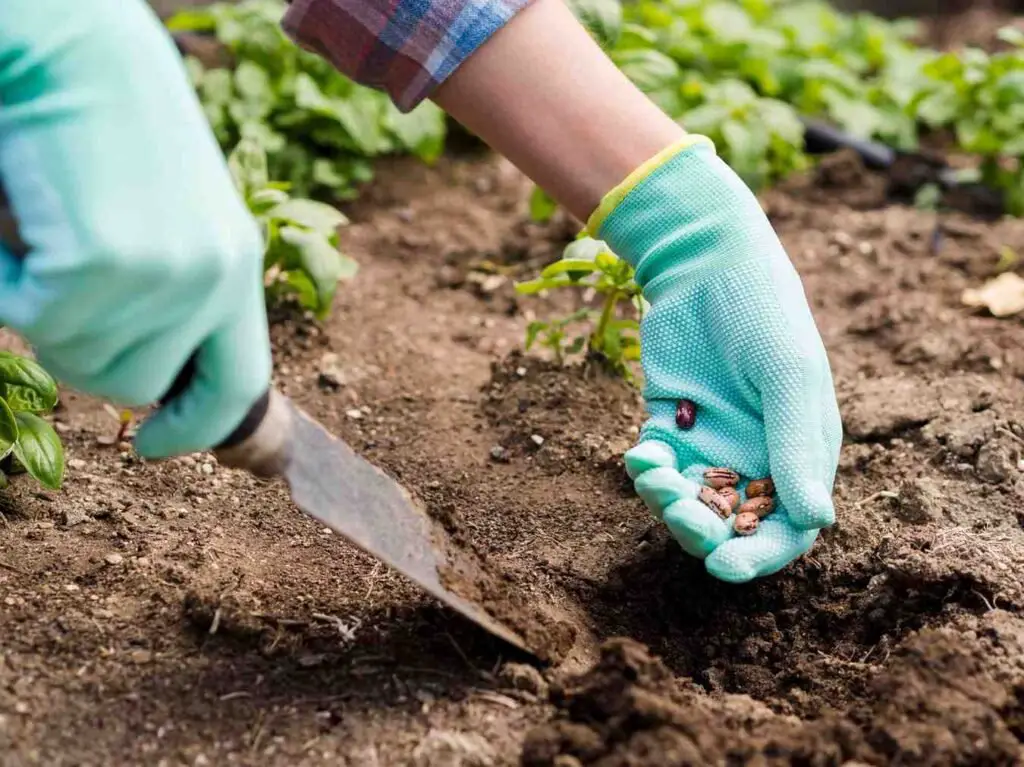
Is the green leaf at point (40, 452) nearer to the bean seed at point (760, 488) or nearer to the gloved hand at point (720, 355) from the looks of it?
the gloved hand at point (720, 355)

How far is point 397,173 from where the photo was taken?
155 inches

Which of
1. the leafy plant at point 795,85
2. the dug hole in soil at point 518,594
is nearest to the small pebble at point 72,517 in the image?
the dug hole in soil at point 518,594

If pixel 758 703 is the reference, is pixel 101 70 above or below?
above

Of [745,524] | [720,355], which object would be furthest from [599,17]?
[745,524]

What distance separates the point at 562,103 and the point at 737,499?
77 cm

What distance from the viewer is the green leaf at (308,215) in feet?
9.09

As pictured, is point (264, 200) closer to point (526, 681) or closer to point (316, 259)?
point (316, 259)

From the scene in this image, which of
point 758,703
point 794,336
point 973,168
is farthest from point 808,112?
point 758,703

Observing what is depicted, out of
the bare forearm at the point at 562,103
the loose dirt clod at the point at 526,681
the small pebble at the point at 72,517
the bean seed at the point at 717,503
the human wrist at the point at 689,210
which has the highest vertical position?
the bare forearm at the point at 562,103

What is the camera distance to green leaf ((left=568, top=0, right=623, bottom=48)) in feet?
9.35

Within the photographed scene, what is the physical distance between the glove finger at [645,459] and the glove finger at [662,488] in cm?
3

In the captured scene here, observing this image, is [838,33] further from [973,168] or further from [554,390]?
[554,390]

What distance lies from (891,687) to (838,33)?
12.4 feet

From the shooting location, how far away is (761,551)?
1.93 metres
